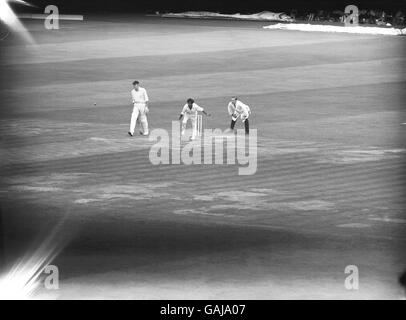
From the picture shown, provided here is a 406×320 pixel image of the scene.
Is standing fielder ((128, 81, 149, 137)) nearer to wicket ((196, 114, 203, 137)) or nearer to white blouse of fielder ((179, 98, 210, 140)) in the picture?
white blouse of fielder ((179, 98, 210, 140))

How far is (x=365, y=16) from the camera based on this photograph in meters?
43.5

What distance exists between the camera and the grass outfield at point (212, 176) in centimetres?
1248

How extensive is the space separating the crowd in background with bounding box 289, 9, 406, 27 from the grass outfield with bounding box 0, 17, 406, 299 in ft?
14.4

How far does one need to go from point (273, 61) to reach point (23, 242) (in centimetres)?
2167

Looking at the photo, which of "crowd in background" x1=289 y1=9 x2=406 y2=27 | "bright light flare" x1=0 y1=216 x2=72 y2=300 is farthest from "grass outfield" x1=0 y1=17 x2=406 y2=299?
"crowd in background" x1=289 y1=9 x2=406 y2=27

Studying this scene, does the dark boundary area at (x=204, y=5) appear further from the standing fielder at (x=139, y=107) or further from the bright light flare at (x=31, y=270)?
the bright light flare at (x=31, y=270)

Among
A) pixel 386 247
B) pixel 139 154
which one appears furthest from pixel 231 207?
pixel 139 154

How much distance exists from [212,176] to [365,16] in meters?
26.4

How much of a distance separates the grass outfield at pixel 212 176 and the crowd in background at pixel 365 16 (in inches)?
172

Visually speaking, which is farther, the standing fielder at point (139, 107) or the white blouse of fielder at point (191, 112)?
the standing fielder at point (139, 107)

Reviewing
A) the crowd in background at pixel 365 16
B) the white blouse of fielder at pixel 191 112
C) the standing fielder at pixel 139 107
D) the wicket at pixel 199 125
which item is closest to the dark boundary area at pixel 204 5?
the crowd in background at pixel 365 16

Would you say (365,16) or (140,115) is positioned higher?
(365,16)

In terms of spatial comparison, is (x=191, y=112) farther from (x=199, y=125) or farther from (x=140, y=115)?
(x=199, y=125)

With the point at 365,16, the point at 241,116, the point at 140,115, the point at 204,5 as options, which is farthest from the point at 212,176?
the point at 204,5
